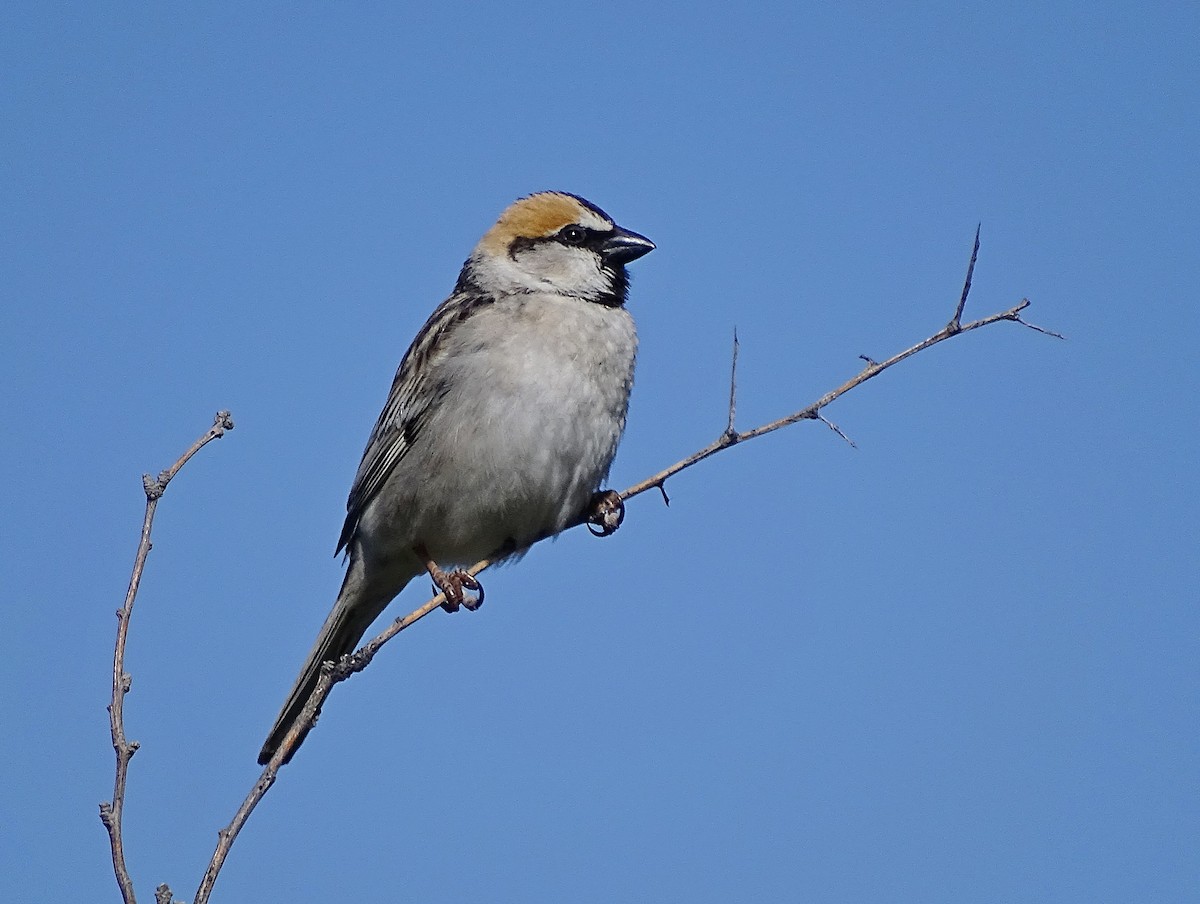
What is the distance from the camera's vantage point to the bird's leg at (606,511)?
6.05m

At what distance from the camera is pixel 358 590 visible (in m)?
6.21

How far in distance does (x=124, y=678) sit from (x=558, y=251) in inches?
146

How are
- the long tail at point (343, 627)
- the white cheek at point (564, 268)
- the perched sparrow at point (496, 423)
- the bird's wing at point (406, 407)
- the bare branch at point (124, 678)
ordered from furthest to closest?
the white cheek at point (564, 268), the bird's wing at point (406, 407), the long tail at point (343, 627), the perched sparrow at point (496, 423), the bare branch at point (124, 678)

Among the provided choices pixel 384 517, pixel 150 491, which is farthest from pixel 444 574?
pixel 150 491

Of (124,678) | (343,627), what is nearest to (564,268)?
(343,627)

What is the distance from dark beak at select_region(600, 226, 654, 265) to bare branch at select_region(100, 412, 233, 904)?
301 centimetres

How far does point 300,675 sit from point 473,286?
209 centimetres

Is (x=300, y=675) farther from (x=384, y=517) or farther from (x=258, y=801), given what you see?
(x=258, y=801)

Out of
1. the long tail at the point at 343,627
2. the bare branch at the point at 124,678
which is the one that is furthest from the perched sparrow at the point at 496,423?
the bare branch at the point at 124,678

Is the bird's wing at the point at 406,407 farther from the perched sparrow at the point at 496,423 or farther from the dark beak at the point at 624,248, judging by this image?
the dark beak at the point at 624,248

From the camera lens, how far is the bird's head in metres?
6.37

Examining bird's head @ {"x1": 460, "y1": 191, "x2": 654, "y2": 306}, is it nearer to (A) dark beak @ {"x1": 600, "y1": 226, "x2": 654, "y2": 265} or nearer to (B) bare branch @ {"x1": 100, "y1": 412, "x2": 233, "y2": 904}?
(A) dark beak @ {"x1": 600, "y1": 226, "x2": 654, "y2": 265}

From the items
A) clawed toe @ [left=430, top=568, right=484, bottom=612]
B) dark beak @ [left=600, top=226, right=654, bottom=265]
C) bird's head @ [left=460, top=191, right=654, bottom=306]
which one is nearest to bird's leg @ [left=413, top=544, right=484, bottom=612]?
clawed toe @ [left=430, top=568, right=484, bottom=612]

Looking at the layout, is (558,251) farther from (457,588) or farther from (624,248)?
(457,588)
